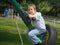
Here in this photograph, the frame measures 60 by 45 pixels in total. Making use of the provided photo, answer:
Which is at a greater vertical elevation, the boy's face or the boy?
the boy's face

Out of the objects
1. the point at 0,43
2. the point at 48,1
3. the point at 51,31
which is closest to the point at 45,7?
the point at 48,1

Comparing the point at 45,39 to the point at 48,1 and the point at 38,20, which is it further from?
the point at 48,1

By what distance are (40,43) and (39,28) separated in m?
0.37

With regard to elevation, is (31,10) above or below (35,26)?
above

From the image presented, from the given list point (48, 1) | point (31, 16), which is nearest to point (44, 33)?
point (31, 16)

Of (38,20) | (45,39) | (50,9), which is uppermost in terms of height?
(38,20)

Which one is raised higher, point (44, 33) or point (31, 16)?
point (31, 16)

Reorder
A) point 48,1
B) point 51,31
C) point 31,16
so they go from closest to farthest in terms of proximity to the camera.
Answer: point 31,16
point 51,31
point 48,1

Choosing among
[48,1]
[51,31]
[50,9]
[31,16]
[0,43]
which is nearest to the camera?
[31,16]

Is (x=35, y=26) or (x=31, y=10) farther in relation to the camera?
(x=35, y=26)

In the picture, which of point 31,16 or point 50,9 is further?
point 50,9

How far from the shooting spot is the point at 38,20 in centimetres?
639

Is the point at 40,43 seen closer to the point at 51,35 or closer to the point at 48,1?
the point at 51,35

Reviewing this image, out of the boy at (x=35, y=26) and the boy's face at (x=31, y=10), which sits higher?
the boy's face at (x=31, y=10)
